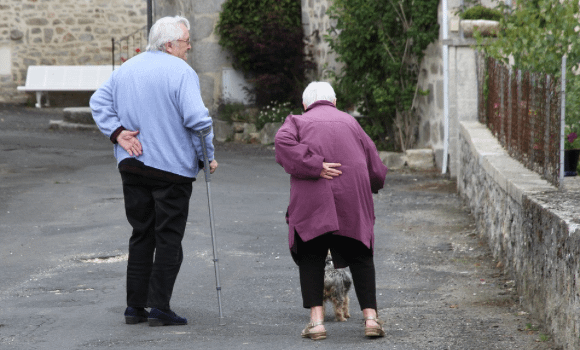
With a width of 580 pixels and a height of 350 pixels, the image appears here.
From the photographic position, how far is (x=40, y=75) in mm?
23078

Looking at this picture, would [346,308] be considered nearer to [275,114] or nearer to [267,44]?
[275,114]

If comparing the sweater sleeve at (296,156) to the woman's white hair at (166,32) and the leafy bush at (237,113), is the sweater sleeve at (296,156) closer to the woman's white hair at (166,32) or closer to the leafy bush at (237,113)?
the woman's white hair at (166,32)

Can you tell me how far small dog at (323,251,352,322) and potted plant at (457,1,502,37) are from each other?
20.2ft

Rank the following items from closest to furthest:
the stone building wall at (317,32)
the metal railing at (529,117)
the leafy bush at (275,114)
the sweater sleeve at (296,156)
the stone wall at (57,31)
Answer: the sweater sleeve at (296,156) → the metal railing at (529,117) → the leafy bush at (275,114) → the stone building wall at (317,32) → the stone wall at (57,31)

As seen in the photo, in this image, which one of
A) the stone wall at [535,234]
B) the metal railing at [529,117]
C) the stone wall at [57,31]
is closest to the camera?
the stone wall at [535,234]

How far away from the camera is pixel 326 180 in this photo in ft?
15.1

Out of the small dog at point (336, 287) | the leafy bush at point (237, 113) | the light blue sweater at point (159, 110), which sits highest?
the light blue sweater at point (159, 110)

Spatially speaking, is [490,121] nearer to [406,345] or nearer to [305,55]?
[406,345]

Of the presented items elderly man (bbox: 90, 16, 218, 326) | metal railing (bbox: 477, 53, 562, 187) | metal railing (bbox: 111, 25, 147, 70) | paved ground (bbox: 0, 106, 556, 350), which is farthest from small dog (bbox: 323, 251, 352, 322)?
metal railing (bbox: 111, 25, 147, 70)

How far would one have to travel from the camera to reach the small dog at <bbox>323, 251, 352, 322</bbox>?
16.3 feet

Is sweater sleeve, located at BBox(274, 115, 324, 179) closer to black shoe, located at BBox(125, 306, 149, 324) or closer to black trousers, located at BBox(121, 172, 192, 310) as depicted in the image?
black trousers, located at BBox(121, 172, 192, 310)

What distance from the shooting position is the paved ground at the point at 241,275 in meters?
4.69

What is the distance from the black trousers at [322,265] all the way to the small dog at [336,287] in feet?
0.76

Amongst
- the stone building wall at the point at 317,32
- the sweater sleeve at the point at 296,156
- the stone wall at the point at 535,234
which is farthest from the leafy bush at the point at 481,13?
the sweater sleeve at the point at 296,156
